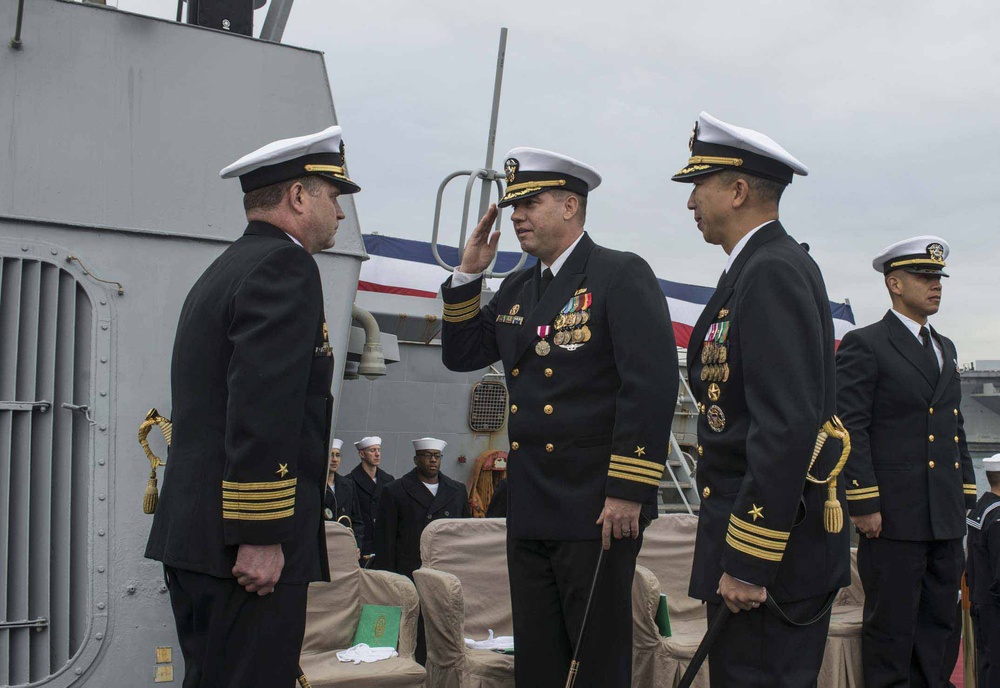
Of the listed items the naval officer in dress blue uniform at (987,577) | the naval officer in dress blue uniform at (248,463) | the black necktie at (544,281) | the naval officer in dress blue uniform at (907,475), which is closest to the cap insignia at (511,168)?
the black necktie at (544,281)

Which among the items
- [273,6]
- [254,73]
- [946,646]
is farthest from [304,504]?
[946,646]

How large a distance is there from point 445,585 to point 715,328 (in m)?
2.02

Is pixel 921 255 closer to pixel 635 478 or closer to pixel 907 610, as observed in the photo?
pixel 907 610

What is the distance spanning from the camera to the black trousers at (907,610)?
415cm

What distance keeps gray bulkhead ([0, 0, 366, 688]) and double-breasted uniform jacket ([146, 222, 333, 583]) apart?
29.7 inches

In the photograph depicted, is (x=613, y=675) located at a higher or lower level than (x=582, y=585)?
lower

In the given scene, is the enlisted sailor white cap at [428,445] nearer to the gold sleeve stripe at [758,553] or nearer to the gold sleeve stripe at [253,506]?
the gold sleeve stripe at [253,506]

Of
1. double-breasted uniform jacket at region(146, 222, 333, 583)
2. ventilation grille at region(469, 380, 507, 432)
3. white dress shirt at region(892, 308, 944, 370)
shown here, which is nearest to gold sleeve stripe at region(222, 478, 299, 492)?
double-breasted uniform jacket at region(146, 222, 333, 583)

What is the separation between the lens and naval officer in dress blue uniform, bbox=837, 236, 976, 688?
13.6 feet

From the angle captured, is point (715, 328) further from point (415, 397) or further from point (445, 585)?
point (415, 397)

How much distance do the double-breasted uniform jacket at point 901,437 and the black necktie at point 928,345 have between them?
0.08ft

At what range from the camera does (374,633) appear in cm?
430

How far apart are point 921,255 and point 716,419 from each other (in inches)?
91.4

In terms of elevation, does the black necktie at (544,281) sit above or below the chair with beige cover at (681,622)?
above
